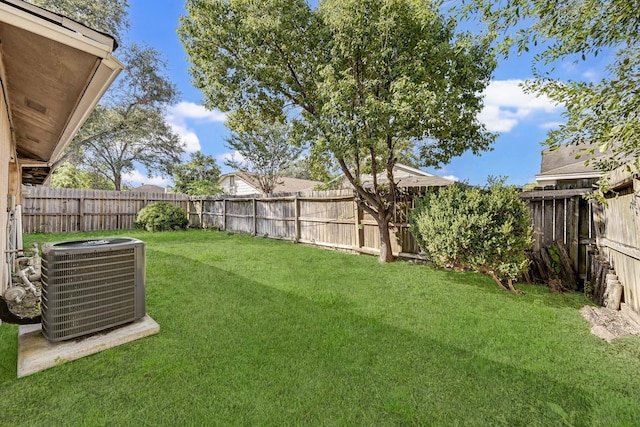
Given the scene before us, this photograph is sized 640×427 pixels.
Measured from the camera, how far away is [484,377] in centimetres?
213

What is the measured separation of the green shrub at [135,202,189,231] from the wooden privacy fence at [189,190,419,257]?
1.63 meters

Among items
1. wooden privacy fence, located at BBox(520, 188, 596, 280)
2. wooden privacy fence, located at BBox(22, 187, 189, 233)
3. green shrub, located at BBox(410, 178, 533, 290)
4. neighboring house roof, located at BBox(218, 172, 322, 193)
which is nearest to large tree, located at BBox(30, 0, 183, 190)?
wooden privacy fence, located at BBox(22, 187, 189, 233)

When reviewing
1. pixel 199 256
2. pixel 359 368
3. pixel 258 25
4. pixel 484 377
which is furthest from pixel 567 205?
pixel 199 256

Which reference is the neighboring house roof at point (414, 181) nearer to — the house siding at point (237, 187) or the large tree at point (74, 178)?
the house siding at point (237, 187)

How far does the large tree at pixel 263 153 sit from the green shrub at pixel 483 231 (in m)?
15.0

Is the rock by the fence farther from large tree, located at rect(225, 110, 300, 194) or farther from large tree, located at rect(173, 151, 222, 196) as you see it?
large tree, located at rect(173, 151, 222, 196)

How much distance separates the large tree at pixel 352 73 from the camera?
192 inches

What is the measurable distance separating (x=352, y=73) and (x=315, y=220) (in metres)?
4.21

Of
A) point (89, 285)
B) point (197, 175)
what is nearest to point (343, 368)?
point (89, 285)

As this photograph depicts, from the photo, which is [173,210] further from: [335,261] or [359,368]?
[359,368]

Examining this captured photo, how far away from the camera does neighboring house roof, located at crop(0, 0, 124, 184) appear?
5.14 ft

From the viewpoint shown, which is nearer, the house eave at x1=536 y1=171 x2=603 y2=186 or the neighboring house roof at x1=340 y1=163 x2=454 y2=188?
the neighboring house roof at x1=340 y1=163 x2=454 y2=188

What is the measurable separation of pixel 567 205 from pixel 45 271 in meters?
6.62

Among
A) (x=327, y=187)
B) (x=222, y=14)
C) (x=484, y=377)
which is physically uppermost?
(x=222, y=14)
